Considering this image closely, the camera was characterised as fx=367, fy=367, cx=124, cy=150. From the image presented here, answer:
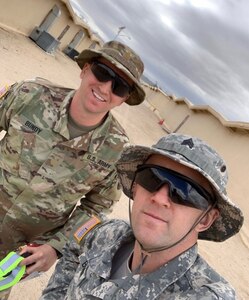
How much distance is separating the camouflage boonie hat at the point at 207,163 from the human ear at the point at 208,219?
1.0 inches

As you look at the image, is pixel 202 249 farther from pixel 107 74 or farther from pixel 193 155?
pixel 193 155

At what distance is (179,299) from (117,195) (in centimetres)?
131

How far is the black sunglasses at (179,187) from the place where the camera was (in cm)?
160

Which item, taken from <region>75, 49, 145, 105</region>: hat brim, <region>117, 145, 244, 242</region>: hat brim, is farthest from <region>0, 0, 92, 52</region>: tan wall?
<region>117, 145, 244, 242</region>: hat brim

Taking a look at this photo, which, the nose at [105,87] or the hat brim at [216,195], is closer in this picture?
the hat brim at [216,195]

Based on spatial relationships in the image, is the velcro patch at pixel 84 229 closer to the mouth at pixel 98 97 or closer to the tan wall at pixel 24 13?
the mouth at pixel 98 97

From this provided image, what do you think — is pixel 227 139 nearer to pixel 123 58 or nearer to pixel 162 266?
pixel 123 58

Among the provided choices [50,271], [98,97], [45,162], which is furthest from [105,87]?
[50,271]

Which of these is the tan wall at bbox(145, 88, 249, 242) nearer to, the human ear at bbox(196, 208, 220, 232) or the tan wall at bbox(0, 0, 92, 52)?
the human ear at bbox(196, 208, 220, 232)

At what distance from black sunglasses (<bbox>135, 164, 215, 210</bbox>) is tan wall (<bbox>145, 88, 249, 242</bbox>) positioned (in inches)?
373

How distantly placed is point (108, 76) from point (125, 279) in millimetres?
1382

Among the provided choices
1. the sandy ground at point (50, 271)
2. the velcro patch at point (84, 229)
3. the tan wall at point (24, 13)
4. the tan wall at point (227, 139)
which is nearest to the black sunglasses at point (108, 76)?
the velcro patch at point (84, 229)

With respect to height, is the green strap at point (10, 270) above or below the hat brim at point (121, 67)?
below

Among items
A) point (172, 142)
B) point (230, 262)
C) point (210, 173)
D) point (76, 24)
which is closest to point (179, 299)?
point (210, 173)
